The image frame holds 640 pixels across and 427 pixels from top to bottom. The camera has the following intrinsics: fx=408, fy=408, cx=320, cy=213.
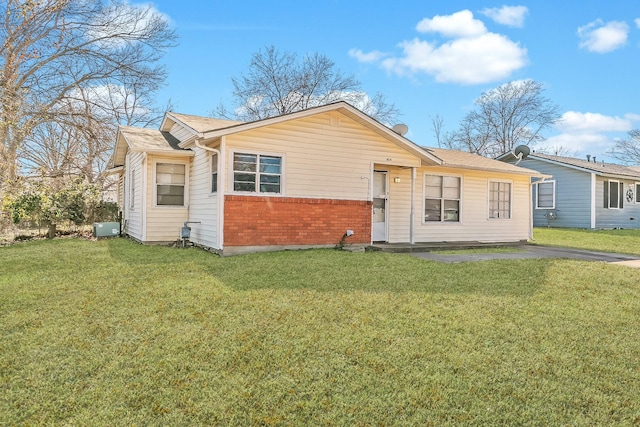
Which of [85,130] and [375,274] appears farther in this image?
[85,130]

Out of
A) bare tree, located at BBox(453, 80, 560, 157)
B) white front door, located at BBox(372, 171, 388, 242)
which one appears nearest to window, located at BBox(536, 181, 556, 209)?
white front door, located at BBox(372, 171, 388, 242)

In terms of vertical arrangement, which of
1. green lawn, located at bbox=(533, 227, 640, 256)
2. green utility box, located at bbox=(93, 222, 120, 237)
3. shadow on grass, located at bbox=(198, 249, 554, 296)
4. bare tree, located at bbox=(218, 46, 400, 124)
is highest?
bare tree, located at bbox=(218, 46, 400, 124)

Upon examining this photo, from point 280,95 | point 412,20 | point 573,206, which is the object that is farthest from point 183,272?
point 280,95

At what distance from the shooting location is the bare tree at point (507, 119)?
34.3 m

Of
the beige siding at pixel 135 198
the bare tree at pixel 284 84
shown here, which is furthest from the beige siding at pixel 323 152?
the bare tree at pixel 284 84

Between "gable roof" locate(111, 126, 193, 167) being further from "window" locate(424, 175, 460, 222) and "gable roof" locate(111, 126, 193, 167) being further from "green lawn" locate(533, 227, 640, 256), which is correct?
"green lawn" locate(533, 227, 640, 256)

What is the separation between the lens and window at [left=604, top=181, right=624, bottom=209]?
20.7m

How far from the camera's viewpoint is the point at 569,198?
20359 millimetres

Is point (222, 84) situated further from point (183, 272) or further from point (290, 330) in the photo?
point (290, 330)

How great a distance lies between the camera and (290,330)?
13.4 feet

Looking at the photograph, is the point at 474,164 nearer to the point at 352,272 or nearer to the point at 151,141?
the point at 352,272

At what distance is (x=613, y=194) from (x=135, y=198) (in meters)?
22.7

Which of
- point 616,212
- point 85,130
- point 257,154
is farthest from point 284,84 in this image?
point 616,212

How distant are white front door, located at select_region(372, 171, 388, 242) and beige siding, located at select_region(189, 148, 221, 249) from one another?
469cm
